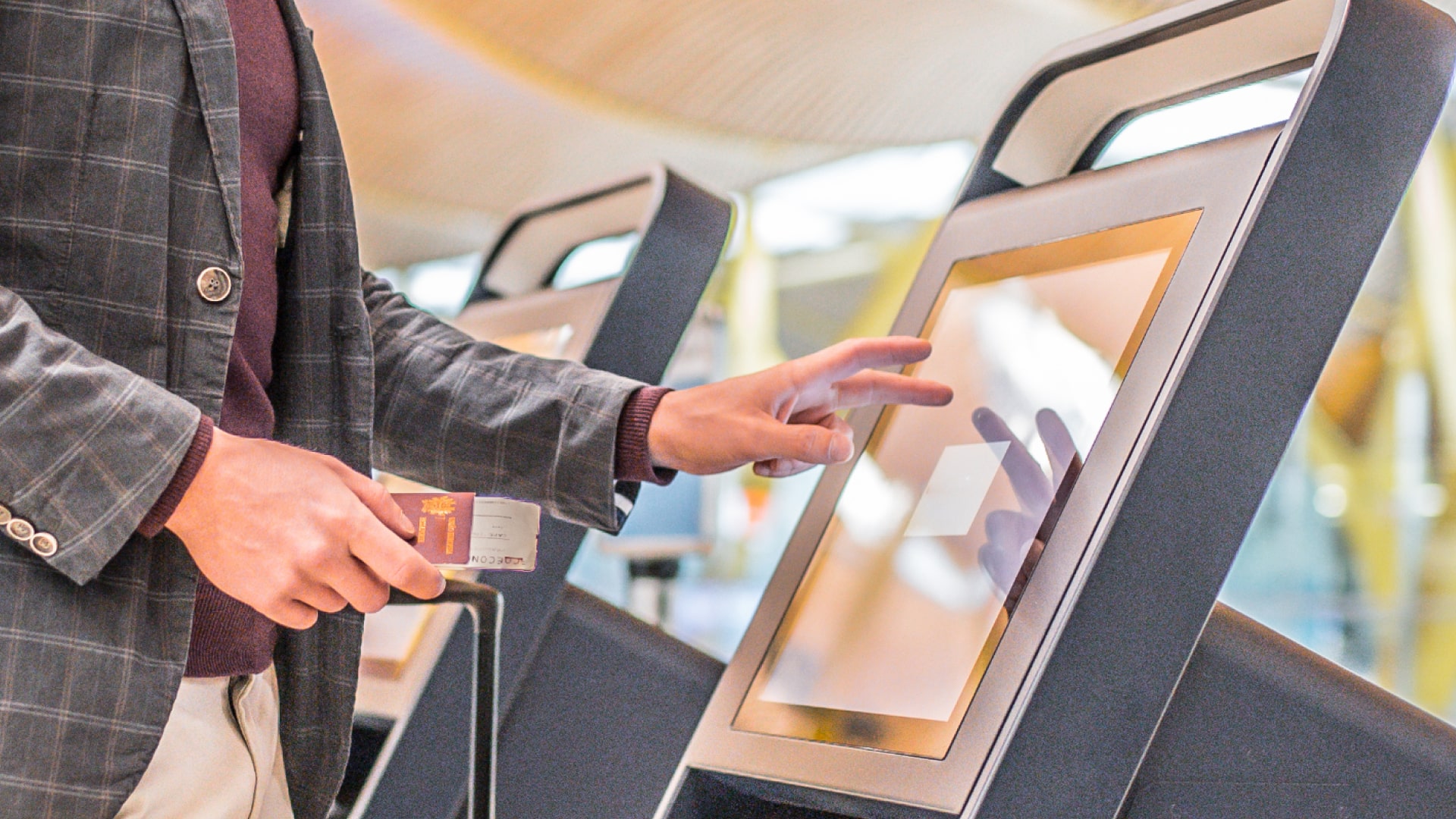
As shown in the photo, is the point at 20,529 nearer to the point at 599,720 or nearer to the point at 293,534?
the point at 293,534

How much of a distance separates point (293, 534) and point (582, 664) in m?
1.11

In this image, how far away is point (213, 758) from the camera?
80 centimetres

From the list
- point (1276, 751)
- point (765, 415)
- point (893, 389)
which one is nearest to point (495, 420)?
point (765, 415)

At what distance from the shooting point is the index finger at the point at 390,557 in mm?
672

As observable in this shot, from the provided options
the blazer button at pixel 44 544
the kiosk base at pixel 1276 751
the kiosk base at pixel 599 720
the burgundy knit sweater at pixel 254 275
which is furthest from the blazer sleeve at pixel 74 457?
the kiosk base at pixel 599 720

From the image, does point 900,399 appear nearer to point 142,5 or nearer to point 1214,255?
point 1214,255

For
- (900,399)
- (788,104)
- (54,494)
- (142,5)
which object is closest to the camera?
(54,494)

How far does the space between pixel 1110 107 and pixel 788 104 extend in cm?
452

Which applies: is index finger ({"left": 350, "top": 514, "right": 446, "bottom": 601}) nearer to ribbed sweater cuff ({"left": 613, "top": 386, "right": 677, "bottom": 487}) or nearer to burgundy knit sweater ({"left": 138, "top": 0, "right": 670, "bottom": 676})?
burgundy knit sweater ({"left": 138, "top": 0, "right": 670, "bottom": 676})

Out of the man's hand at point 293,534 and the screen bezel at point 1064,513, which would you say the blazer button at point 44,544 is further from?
the screen bezel at point 1064,513

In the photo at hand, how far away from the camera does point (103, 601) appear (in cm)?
74

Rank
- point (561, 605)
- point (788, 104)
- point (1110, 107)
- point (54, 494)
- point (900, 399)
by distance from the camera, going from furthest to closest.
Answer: point (788, 104), point (561, 605), point (1110, 107), point (900, 399), point (54, 494)

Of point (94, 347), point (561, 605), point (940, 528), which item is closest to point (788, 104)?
point (561, 605)

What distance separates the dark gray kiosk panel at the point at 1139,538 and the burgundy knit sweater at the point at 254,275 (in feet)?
1.56
